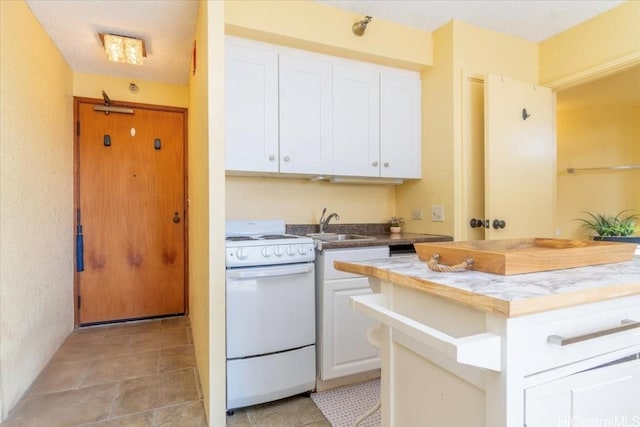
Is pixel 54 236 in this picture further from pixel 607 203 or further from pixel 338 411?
pixel 607 203

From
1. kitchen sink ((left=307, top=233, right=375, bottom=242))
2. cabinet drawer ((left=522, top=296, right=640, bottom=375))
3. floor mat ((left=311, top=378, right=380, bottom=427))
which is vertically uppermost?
kitchen sink ((left=307, top=233, right=375, bottom=242))

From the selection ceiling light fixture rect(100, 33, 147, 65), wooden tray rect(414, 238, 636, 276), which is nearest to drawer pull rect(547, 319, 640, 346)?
wooden tray rect(414, 238, 636, 276)

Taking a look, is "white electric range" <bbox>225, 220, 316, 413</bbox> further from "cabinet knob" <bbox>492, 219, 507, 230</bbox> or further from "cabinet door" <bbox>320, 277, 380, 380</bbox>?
"cabinet knob" <bbox>492, 219, 507, 230</bbox>

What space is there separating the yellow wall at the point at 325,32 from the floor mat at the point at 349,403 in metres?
2.24

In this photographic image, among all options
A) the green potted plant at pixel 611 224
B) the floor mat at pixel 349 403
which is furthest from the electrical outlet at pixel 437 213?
the green potted plant at pixel 611 224

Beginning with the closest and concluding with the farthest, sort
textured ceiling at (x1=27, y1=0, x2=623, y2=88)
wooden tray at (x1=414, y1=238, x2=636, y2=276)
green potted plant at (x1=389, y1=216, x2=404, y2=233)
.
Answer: wooden tray at (x1=414, y1=238, x2=636, y2=276) < textured ceiling at (x1=27, y1=0, x2=623, y2=88) < green potted plant at (x1=389, y1=216, x2=404, y2=233)

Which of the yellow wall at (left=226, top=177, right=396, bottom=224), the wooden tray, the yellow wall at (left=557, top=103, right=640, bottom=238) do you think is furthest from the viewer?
the yellow wall at (left=557, top=103, right=640, bottom=238)

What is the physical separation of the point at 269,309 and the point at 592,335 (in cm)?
145

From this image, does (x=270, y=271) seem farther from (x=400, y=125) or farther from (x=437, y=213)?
(x=400, y=125)

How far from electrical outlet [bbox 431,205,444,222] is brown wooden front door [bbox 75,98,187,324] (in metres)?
2.40

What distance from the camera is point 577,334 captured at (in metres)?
0.70

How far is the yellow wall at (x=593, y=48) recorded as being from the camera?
2.18 m

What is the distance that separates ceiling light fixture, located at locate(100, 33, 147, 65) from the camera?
237cm

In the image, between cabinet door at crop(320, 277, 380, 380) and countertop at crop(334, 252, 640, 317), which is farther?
cabinet door at crop(320, 277, 380, 380)
